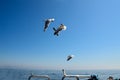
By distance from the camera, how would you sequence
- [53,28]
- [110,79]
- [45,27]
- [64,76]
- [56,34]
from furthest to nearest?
[53,28] → [56,34] → [45,27] → [110,79] → [64,76]

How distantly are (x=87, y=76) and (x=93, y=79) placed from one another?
14.0 inches

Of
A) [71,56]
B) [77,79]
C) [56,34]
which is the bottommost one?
[77,79]

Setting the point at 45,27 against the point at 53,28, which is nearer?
the point at 45,27

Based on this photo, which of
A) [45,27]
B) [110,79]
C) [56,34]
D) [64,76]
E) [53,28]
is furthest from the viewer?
[53,28]

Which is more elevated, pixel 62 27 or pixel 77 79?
pixel 62 27

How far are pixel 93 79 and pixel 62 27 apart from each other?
15.1ft

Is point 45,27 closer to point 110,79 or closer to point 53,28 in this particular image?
point 53,28

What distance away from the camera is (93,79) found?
13.3 metres

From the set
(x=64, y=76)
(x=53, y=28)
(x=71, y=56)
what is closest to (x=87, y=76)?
(x=64, y=76)

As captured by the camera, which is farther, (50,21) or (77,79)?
(50,21)

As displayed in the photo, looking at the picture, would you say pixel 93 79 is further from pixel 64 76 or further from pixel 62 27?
pixel 62 27

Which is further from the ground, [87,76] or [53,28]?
[53,28]

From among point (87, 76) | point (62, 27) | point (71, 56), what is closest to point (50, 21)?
point (62, 27)

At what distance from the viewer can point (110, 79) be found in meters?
14.5
